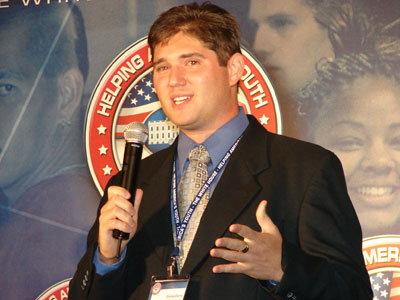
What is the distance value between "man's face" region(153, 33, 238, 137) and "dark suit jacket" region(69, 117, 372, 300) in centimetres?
17

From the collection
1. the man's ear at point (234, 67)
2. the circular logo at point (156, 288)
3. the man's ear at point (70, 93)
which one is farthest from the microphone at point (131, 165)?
the man's ear at point (70, 93)

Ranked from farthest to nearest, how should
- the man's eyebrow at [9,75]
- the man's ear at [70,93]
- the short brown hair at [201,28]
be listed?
1. the man's eyebrow at [9,75]
2. the man's ear at [70,93]
3. the short brown hair at [201,28]

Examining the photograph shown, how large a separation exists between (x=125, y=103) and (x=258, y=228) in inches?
67.2

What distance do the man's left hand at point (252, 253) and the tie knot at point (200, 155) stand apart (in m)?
0.55

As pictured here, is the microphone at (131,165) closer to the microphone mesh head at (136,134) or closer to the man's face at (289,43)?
the microphone mesh head at (136,134)

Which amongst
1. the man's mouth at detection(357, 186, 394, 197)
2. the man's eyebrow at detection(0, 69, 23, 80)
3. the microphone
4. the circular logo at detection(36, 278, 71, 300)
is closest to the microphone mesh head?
the microphone

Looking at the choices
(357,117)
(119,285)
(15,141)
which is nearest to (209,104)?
(119,285)

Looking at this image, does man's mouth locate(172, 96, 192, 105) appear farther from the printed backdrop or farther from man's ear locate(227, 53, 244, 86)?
the printed backdrop

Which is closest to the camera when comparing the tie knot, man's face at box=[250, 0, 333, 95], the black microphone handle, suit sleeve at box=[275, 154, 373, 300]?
suit sleeve at box=[275, 154, 373, 300]

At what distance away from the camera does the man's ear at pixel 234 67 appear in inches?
101

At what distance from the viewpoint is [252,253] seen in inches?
71.1

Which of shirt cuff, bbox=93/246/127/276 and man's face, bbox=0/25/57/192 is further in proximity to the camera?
man's face, bbox=0/25/57/192

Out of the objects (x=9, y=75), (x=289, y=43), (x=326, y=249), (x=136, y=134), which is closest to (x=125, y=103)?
(x=9, y=75)

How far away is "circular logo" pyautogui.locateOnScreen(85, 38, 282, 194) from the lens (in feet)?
11.6
